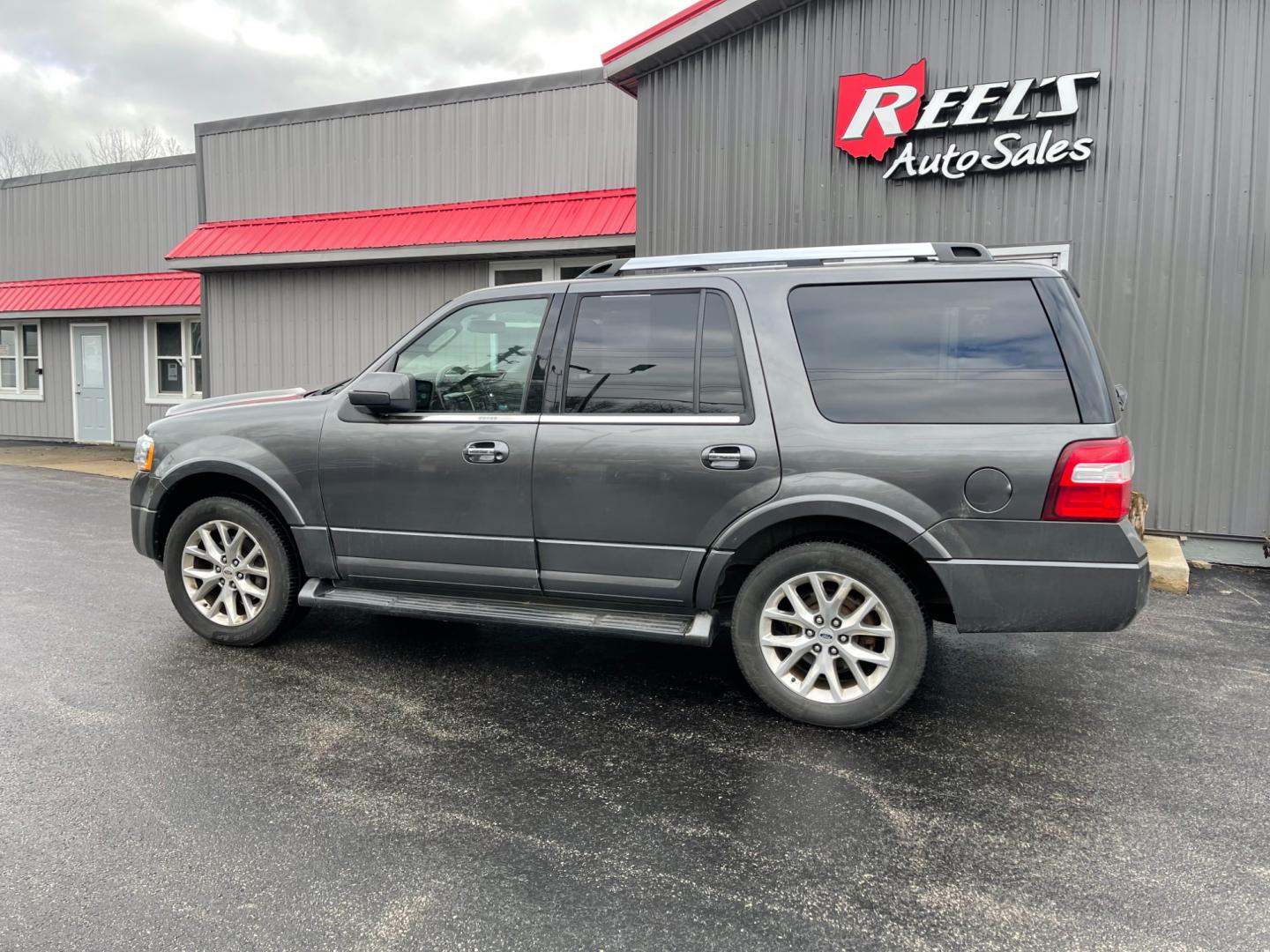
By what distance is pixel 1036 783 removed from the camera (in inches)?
131

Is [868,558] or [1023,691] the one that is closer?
[868,558]

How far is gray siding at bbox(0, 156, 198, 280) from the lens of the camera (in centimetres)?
1552

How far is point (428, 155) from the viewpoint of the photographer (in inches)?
472

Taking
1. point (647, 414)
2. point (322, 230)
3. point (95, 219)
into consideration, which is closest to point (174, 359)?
point (95, 219)

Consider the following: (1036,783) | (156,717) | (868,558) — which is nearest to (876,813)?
(1036,783)

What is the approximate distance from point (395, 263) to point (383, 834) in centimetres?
1025

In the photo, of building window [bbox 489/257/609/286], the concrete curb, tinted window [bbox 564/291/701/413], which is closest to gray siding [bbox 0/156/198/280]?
building window [bbox 489/257/609/286]

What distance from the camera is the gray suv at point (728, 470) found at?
11.5 feet

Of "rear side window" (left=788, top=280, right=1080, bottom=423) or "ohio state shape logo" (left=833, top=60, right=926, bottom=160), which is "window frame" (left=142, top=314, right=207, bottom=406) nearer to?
"ohio state shape logo" (left=833, top=60, right=926, bottom=160)

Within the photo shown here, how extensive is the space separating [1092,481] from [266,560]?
4011mm

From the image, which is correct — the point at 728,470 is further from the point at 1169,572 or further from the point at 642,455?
the point at 1169,572

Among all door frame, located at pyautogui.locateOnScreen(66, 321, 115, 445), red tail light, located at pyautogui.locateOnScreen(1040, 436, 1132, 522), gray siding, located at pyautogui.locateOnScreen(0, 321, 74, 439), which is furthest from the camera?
gray siding, located at pyautogui.locateOnScreen(0, 321, 74, 439)

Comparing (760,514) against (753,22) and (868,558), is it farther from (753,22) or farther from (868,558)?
(753,22)

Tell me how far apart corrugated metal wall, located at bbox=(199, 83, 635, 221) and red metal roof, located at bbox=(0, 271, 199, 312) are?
6.69 feet
